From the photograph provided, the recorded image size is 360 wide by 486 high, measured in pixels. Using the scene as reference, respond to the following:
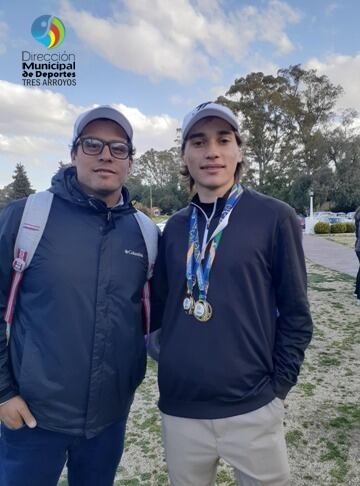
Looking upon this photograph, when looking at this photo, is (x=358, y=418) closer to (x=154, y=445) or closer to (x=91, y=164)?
(x=154, y=445)

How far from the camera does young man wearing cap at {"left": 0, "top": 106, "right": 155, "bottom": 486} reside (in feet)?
5.32

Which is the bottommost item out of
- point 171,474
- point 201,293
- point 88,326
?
point 171,474

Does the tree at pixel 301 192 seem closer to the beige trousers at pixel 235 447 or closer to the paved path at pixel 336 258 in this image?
the paved path at pixel 336 258

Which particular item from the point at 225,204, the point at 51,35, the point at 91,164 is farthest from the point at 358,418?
the point at 51,35

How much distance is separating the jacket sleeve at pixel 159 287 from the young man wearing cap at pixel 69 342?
0.42 ft

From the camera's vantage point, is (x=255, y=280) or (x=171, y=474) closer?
(x=255, y=280)

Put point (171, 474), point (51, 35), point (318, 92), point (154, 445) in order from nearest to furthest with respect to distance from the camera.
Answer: point (171, 474) < point (154, 445) < point (51, 35) < point (318, 92)

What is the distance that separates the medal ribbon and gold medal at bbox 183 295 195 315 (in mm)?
28

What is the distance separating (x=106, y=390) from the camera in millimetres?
1714

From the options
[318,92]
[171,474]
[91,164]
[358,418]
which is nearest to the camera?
[171,474]

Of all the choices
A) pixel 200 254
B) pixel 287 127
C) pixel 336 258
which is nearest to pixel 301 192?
pixel 287 127

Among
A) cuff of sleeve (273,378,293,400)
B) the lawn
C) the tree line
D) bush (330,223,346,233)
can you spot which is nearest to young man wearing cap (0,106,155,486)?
cuff of sleeve (273,378,293,400)

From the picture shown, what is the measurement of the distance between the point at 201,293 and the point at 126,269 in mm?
394

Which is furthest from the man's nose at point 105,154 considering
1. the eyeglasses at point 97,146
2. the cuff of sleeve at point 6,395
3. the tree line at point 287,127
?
the tree line at point 287,127
